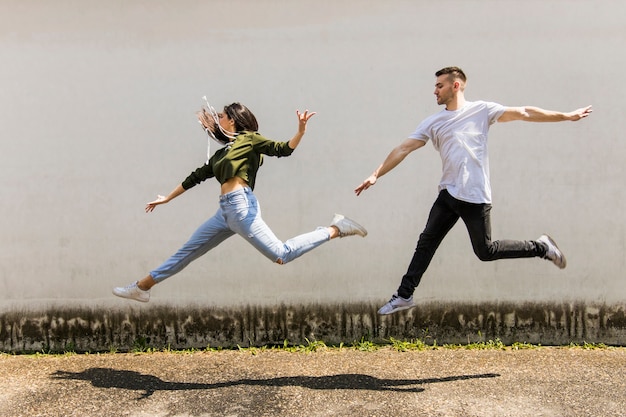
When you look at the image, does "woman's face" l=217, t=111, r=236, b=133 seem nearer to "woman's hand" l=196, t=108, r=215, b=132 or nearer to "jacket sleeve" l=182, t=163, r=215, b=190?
"woman's hand" l=196, t=108, r=215, b=132

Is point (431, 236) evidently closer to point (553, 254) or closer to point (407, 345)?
point (553, 254)

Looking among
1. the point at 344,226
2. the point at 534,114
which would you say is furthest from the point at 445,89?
the point at 344,226

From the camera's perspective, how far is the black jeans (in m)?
3.88

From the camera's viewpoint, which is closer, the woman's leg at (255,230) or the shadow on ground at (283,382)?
the woman's leg at (255,230)

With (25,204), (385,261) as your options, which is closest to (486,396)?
(385,261)

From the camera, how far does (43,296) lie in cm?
481

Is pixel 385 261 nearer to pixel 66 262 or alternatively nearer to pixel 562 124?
pixel 562 124

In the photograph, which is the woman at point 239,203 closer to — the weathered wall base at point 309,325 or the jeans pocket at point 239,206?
the jeans pocket at point 239,206

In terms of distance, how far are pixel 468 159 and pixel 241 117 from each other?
166 centimetres

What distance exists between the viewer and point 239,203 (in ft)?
12.6

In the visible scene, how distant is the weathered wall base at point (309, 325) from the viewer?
4801 millimetres

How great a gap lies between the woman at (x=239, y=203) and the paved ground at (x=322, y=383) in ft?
2.46

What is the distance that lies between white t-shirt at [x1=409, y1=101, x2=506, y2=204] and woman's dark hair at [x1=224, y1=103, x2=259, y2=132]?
1338 millimetres

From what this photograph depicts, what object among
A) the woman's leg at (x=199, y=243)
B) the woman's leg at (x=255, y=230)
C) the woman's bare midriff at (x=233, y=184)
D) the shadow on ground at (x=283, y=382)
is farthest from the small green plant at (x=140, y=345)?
the woman's bare midriff at (x=233, y=184)
